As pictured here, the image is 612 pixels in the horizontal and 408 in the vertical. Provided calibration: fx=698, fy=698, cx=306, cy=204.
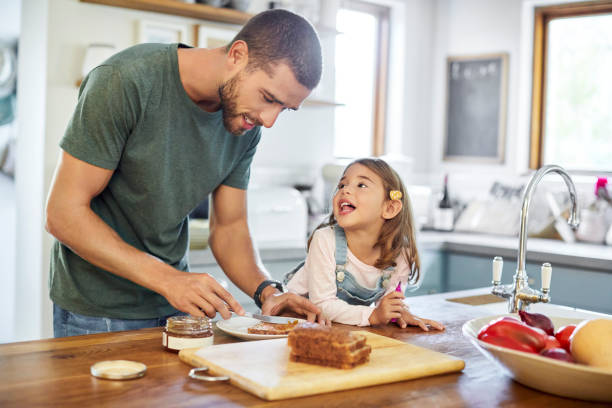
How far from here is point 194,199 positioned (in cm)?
179

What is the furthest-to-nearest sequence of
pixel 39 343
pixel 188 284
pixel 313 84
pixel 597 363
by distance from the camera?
pixel 313 84
pixel 188 284
pixel 39 343
pixel 597 363

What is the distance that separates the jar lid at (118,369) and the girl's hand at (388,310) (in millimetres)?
642

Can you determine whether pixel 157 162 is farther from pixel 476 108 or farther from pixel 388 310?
pixel 476 108

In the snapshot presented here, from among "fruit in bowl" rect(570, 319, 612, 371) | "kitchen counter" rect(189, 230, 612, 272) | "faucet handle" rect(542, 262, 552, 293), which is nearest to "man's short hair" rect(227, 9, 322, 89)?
"faucet handle" rect(542, 262, 552, 293)

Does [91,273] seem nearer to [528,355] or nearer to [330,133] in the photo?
[528,355]

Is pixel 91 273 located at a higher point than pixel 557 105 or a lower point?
lower

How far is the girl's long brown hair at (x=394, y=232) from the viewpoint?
77.7 inches

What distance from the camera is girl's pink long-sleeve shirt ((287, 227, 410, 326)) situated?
1.83 meters

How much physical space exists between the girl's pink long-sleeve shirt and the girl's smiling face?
0.22 feet

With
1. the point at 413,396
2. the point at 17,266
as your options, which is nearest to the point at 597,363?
the point at 413,396

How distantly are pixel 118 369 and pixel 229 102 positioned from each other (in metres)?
0.77

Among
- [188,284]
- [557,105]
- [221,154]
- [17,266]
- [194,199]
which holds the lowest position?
[17,266]

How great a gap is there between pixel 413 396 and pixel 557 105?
3.75 m

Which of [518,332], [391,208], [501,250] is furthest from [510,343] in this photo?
[501,250]
